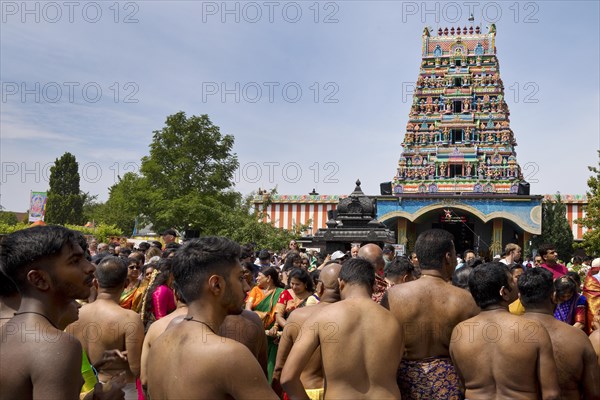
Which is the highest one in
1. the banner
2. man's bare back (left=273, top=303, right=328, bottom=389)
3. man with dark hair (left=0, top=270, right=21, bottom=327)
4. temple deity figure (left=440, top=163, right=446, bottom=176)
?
temple deity figure (left=440, top=163, right=446, bottom=176)

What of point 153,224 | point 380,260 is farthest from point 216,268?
point 153,224

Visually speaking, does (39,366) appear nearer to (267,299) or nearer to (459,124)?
(267,299)

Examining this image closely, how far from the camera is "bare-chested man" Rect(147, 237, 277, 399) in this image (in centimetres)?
223

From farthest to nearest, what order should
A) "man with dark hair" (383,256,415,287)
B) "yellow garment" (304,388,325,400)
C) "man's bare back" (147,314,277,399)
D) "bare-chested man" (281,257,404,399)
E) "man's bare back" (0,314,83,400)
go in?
"man with dark hair" (383,256,415,287) → "yellow garment" (304,388,325,400) → "bare-chested man" (281,257,404,399) → "man's bare back" (147,314,277,399) → "man's bare back" (0,314,83,400)

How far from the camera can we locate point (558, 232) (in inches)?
1357

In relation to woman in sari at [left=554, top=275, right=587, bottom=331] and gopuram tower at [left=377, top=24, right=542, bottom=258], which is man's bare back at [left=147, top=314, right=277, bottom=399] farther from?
gopuram tower at [left=377, top=24, right=542, bottom=258]

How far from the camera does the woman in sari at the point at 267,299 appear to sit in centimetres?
616

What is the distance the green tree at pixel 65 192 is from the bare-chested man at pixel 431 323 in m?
52.4

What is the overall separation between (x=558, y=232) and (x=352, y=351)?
3466 cm

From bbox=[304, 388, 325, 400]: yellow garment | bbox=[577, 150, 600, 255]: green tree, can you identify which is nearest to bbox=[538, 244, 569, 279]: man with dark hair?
bbox=[304, 388, 325, 400]: yellow garment

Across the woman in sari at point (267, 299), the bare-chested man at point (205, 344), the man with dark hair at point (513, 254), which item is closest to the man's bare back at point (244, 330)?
the bare-chested man at point (205, 344)

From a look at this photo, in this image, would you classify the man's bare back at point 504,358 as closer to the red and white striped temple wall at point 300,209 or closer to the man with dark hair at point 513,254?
the man with dark hair at point 513,254

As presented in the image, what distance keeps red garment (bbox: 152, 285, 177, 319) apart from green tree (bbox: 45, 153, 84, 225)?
50165 mm

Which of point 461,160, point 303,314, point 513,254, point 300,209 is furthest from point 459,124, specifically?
point 303,314
